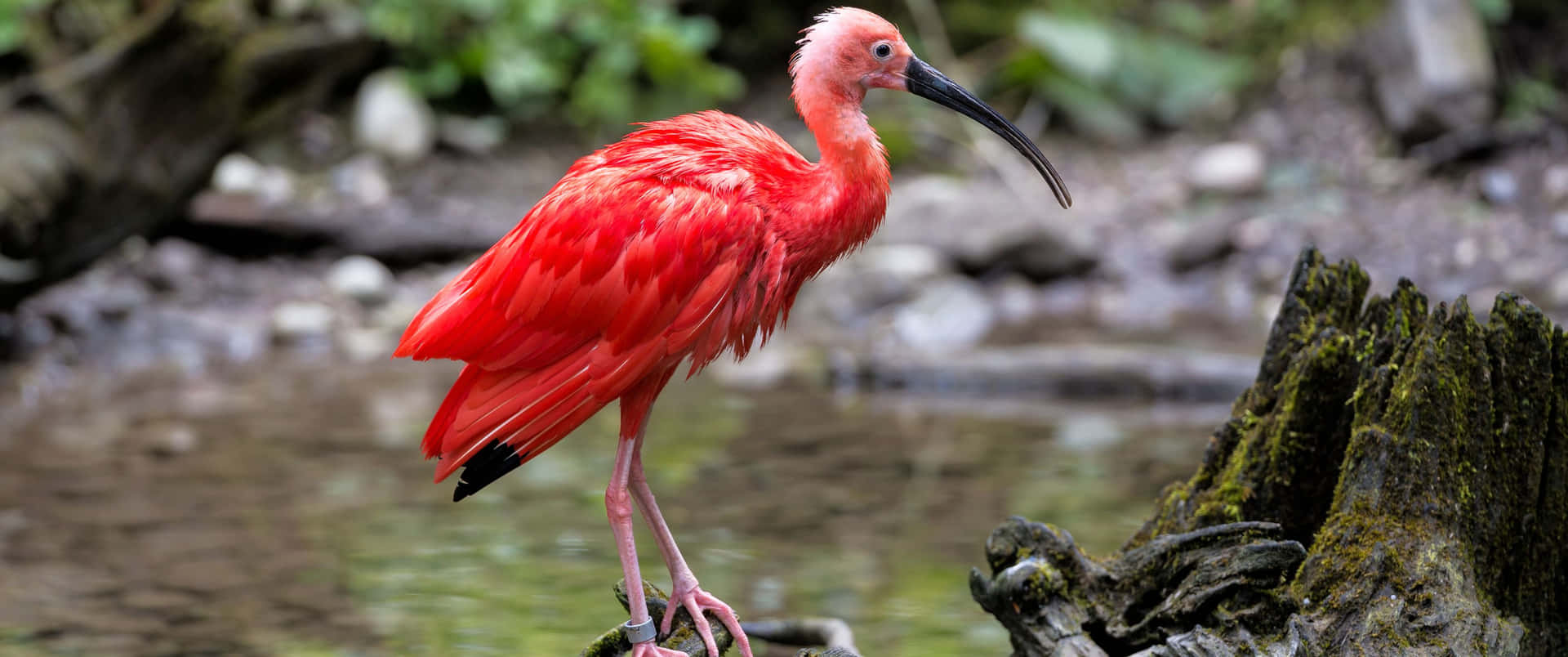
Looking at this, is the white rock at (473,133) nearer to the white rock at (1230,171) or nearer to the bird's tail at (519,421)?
the white rock at (1230,171)

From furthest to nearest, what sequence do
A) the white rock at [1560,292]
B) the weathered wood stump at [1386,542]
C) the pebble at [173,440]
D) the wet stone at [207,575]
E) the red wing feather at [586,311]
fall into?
the white rock at [1560,292], the pebble at [173,440], the wet stone at [207,575], the red wing feather at [586,311], the weathered wood stump at [1386,542]

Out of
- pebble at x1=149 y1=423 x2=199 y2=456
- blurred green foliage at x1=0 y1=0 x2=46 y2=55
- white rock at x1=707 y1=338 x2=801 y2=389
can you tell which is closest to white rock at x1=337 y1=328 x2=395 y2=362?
pebble at x1=149 y1=423 x2=199 y2=456

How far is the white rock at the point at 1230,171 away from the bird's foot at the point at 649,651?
9.72 meters

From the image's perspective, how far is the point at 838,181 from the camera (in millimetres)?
3684

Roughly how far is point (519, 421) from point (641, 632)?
60 centimetres

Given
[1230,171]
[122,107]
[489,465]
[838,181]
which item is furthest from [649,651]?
[1230,171]

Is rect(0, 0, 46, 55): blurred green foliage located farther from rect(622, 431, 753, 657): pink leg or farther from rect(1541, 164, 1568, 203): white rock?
rect(1541, 164, 1568, 203): white rock

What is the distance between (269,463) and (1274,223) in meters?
7.98

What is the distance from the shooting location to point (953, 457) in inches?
288

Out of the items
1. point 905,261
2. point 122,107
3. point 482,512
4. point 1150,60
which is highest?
point 1150,60

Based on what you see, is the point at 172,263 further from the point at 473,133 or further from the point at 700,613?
the point at 700,613

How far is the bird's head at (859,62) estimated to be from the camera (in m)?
3.73

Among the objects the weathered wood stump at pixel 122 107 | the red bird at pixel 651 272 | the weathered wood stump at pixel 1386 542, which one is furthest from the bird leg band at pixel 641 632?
the weathered wood stump at pixel 122 107

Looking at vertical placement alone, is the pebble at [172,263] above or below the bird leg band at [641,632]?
above
